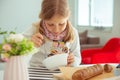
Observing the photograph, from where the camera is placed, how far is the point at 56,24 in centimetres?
129

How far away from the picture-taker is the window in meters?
5.66

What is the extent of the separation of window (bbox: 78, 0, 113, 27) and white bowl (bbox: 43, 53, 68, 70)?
4.52m

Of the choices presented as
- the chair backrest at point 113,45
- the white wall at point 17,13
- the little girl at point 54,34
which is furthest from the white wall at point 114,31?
the little girl at point 54,34

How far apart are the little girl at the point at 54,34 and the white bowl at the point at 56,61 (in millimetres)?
106

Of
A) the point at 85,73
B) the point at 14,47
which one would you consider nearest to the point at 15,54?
the point at 14,47

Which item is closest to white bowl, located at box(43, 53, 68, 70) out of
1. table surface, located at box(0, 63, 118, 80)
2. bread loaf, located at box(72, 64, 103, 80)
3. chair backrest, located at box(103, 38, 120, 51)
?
table surface, located at box(0, 63, 118, 80)

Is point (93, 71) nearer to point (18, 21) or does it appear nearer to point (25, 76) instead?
point (25, 76)

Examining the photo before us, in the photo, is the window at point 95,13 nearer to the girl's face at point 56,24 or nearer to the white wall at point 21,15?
the white wall at point 21,15

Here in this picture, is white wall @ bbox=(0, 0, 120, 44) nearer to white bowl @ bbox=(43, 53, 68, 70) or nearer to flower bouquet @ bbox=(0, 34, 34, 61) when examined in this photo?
white bowl @ bbox=(43, 53, 68, 70)

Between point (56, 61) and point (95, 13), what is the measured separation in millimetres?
5073

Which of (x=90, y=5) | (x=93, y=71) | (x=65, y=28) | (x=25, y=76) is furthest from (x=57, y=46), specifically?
(x=90, y=5)

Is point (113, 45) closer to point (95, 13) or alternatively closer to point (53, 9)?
point (53, 9)

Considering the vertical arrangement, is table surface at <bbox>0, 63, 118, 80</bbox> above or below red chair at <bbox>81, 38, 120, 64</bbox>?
above

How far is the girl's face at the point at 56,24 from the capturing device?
1263 millimetres
